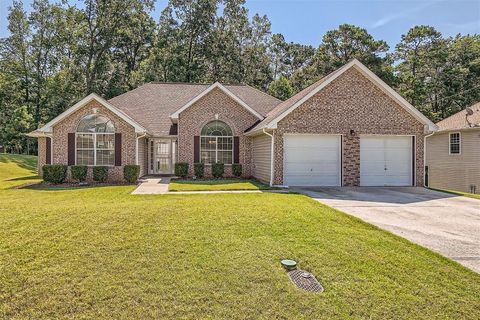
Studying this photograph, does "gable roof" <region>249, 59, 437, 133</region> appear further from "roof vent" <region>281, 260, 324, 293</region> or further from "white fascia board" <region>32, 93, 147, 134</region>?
"roof vent" <region>281, 260, 324, 293</region>

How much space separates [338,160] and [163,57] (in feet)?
84.0

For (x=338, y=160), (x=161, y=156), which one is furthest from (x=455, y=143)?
(x=161, y=156)

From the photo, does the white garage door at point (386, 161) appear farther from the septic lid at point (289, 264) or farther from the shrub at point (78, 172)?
the shrub at point (78, 172)

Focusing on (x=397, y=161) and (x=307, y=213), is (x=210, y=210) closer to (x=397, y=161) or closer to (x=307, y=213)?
(x=307, y=213)

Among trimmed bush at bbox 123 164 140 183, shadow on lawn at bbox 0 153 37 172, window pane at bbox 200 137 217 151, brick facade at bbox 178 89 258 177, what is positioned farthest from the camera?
shadow on lawn at bbox 0 153 37 172

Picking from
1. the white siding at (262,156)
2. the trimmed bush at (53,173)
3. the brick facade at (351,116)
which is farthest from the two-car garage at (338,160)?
the trimmed bush at (53,173)

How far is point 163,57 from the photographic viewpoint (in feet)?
112

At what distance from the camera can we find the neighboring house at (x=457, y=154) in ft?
60.4

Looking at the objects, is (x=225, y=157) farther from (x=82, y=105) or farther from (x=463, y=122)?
(x=463, y=122)

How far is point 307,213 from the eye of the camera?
8.26 meters

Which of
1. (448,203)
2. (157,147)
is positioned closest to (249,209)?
(448,203)

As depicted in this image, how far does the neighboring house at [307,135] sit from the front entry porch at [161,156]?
215 centimetres

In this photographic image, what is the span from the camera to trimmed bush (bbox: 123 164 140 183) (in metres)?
15.4

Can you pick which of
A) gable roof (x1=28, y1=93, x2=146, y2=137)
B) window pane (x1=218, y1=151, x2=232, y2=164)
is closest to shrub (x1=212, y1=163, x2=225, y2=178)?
window pane (x1=218, y1=151, x2=232, y2=164)
